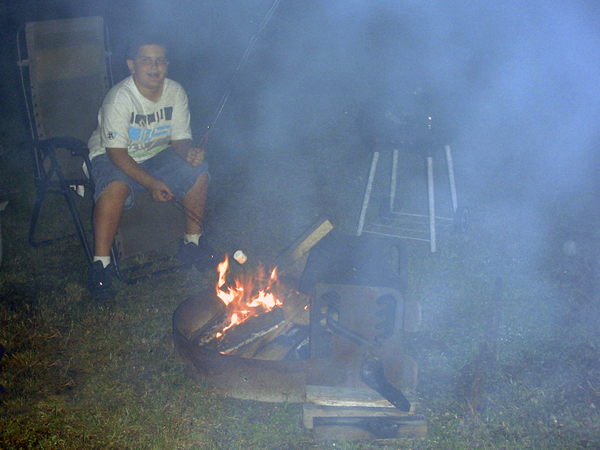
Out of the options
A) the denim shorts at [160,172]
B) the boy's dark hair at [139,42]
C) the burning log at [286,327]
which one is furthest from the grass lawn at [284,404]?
the boy's dark hair at [139,42]

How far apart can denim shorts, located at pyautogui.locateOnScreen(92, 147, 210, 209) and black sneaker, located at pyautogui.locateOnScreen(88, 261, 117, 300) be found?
0.49 m

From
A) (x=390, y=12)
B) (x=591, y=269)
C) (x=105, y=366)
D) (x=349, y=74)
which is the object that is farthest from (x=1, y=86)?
(x=591, y=269)

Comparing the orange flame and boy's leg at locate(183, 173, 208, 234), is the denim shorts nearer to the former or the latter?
boy's leg at locate(183, 173, 208, 234)

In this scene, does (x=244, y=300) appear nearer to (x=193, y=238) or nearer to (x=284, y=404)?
(x=284, y=404)

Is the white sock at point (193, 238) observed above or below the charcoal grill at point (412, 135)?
below

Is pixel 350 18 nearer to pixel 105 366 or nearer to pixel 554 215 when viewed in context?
pixel 554 215

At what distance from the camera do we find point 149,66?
3.43 m

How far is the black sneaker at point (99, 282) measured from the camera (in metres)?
3.51

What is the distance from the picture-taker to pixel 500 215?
487 centimetres

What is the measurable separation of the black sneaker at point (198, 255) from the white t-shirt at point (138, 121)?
0.77m

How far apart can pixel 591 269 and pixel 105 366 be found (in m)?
3.61

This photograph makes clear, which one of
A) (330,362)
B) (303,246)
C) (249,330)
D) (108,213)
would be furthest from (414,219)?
(108,213)

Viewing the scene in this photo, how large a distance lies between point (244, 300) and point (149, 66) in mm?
1742

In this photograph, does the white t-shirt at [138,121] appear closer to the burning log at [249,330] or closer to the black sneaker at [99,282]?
the black sneaker at [99,282]
